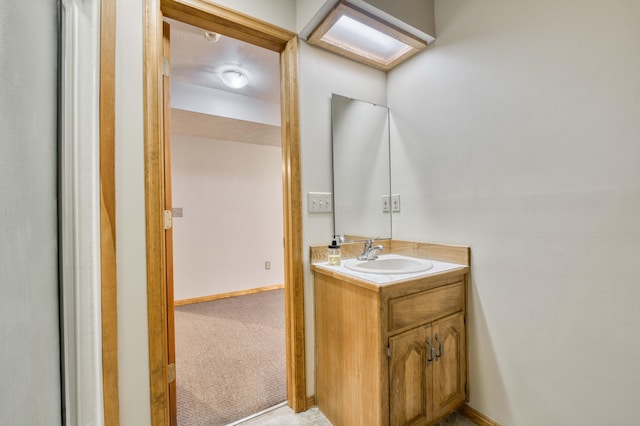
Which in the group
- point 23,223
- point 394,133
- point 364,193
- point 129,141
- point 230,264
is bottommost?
point 230,264

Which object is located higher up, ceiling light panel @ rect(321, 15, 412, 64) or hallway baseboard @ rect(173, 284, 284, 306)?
ceiling light panel @ rect(321, 15, 412, 64)

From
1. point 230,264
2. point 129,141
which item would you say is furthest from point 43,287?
point 230,264

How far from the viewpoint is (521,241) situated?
4.07 feet

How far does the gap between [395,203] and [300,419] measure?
142 centimetres

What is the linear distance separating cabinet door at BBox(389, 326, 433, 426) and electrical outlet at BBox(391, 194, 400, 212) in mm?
829

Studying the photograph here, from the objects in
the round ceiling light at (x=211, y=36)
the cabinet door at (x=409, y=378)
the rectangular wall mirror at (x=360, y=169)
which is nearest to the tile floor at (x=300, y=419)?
the cabinet door at (x=409, y=378)

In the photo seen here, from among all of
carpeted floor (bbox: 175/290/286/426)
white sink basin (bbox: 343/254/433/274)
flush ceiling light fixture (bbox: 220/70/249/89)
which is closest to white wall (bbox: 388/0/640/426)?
white sink basin (bbox: 343/254/433/274)

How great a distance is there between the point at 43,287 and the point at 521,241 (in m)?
1.62

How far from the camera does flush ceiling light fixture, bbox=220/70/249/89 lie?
7.93ft

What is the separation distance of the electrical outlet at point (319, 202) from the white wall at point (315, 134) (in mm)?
25

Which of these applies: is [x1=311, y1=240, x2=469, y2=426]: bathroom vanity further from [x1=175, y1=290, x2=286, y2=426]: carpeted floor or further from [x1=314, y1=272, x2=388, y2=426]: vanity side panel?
[x1=175, y1=290, x2=286, y2=426]: carpeted floor

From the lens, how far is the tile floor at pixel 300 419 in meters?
1.40

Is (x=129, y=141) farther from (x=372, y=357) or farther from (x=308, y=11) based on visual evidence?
(x=372, y=357)

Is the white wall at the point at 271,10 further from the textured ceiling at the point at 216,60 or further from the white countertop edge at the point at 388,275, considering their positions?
the white countertop edge at the point at 388,275
